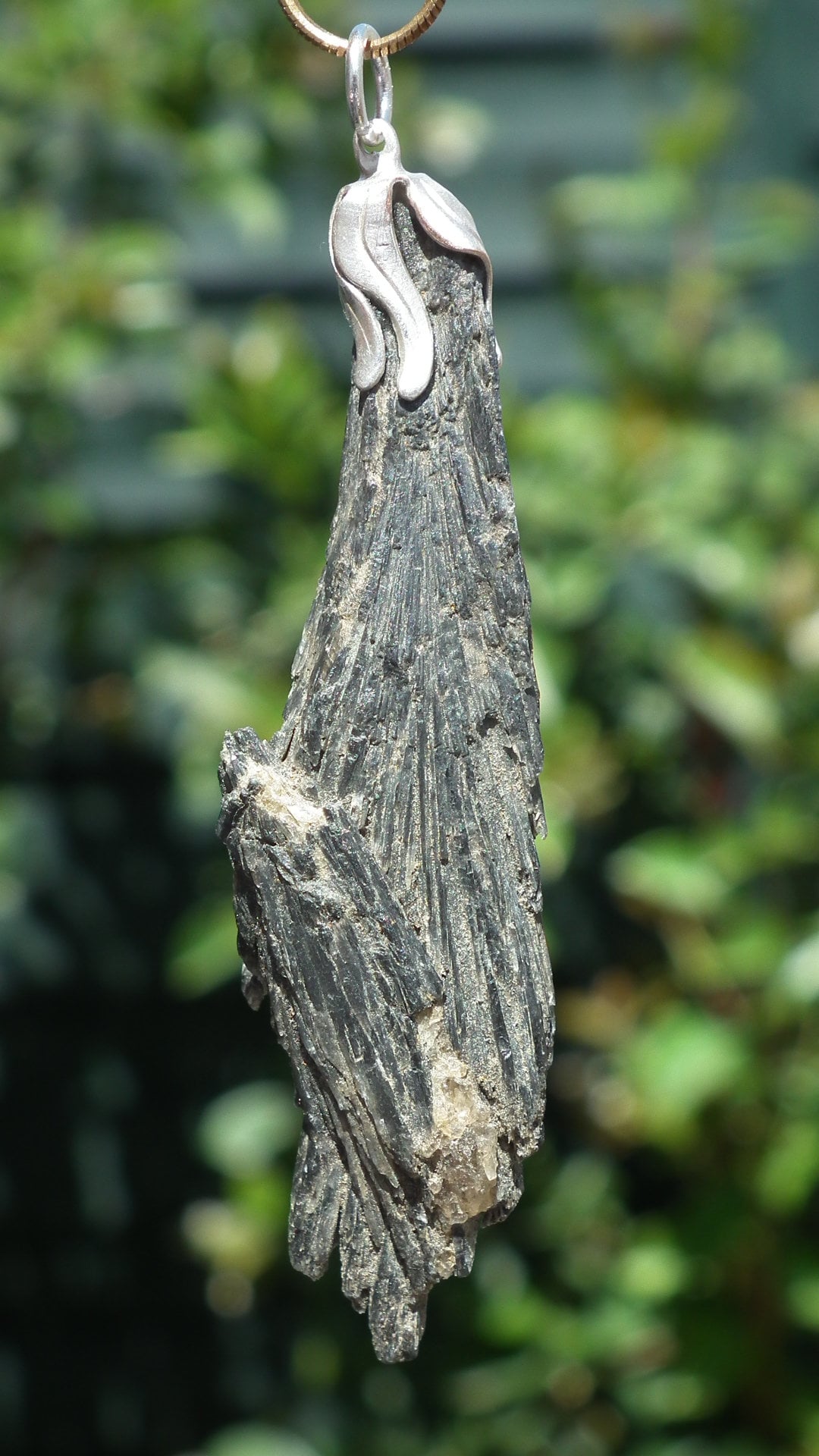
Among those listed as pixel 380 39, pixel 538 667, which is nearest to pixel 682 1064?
pixel 538 667

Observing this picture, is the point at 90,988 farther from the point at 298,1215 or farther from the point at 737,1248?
the point at 298,1215

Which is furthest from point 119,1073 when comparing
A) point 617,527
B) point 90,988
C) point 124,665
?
point 617,527

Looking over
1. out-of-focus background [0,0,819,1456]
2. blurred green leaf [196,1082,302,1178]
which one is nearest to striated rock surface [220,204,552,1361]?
out-of-focus background [0,0,819,1456]

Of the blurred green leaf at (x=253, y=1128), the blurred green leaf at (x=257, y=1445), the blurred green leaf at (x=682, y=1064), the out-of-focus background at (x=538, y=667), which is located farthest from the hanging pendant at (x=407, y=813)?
the blurred green leaf at (x=257, y=1445)

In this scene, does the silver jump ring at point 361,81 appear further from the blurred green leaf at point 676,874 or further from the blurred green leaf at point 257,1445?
the blurred green leaf at point 257,1445

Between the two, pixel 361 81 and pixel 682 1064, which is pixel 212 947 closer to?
pixel 682 1064

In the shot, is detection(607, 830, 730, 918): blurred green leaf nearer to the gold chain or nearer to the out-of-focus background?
the out-of-focus background

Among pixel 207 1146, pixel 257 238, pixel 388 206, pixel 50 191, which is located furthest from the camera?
pixel 257 238
